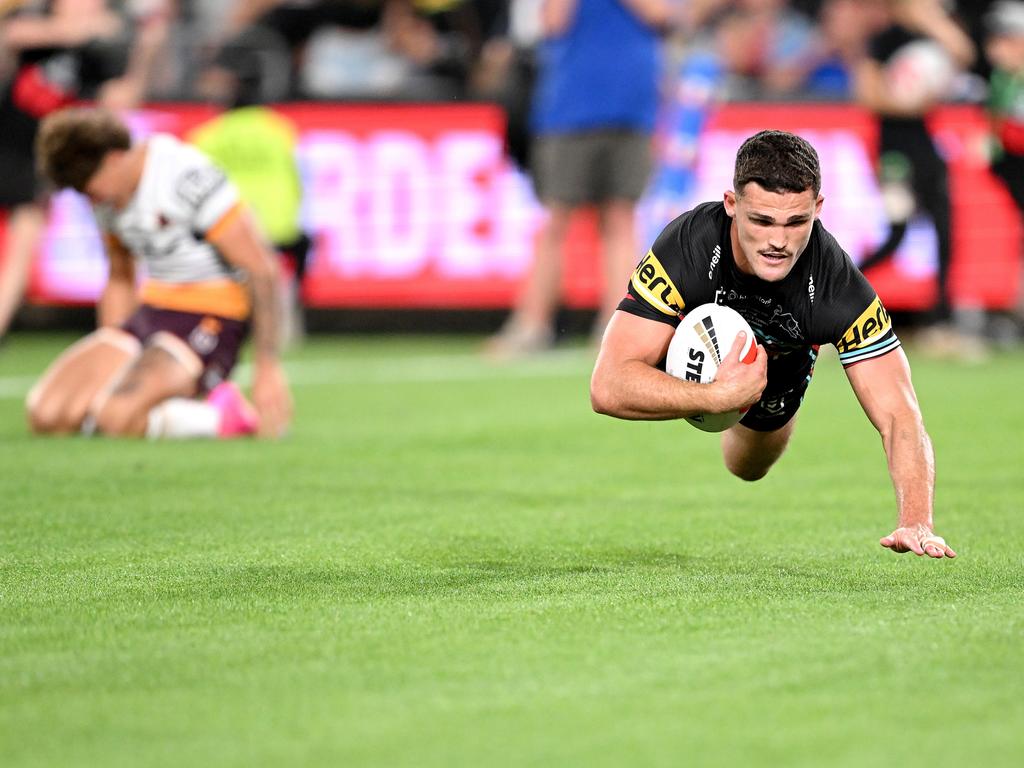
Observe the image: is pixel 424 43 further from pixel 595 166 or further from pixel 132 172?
pixel 132 172

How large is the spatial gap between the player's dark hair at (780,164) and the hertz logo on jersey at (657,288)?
396 mm

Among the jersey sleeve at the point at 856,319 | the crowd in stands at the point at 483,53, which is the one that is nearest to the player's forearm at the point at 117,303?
the crowd in stands at the point at 483,53

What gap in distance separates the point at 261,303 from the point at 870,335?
404 centimetres

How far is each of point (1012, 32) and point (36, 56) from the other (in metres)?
7.56

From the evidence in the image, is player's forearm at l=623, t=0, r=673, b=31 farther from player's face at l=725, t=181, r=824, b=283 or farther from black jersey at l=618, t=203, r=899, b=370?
player's face at l=725, t=181, r=824, b=283

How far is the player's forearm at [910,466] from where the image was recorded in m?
4.96

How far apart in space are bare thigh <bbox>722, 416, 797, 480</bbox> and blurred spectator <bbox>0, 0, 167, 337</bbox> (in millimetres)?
7502

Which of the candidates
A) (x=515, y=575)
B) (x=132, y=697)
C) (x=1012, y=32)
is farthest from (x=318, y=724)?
(x=1012, y=32)

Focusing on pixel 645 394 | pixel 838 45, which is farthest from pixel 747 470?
pixel 838 45

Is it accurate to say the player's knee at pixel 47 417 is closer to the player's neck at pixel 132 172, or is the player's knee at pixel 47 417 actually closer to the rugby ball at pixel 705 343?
the player's neck at pixel 132 172

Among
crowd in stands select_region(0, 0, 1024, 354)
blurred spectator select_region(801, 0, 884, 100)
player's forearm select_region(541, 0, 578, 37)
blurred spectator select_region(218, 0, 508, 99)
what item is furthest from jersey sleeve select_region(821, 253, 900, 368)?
blurred spectator select_region(218, 0, 508, 99)

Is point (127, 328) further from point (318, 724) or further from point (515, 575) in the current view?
point (318, 724)

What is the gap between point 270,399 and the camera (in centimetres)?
859

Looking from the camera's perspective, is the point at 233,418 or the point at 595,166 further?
the point at 595,166
